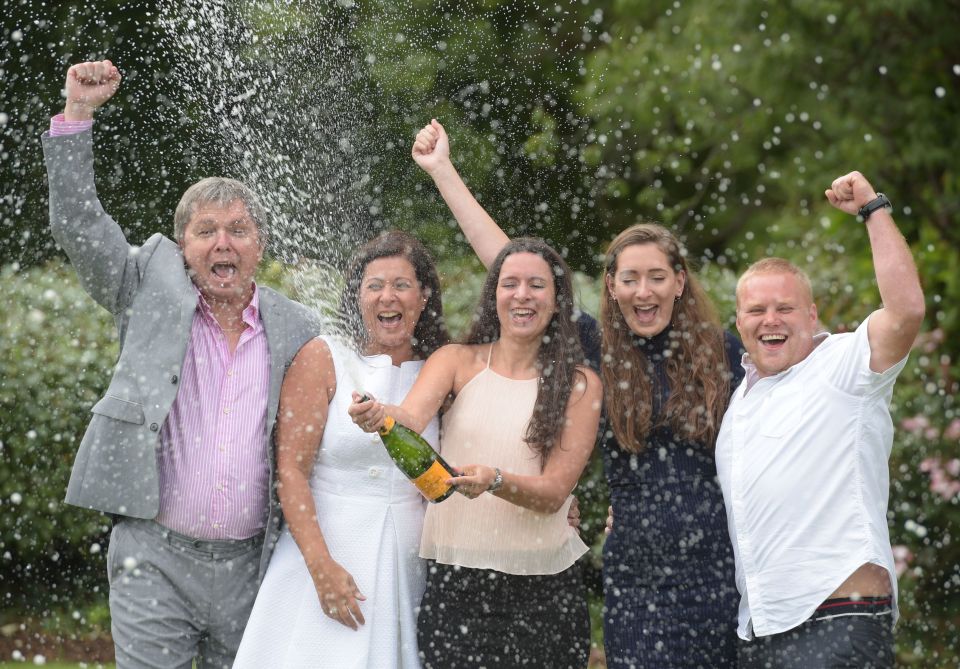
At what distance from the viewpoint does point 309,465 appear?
12.8 feet

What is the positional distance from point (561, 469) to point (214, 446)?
1.14 meters

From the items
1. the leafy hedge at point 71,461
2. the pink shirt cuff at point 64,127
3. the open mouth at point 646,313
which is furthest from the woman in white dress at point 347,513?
the leafy hedge at point 71,461

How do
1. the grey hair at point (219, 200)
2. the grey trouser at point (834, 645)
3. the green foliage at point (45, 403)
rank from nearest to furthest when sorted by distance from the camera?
the grey trouser at point (834, 645) → the grey hair at point (219, 200) → the green foliage at point (45, 403)

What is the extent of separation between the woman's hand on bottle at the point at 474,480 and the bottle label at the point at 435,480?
21 millimetres

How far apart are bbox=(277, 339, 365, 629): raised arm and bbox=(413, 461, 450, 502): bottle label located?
18.7 inches

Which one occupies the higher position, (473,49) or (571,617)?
(473,49)

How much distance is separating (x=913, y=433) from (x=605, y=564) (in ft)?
11.8

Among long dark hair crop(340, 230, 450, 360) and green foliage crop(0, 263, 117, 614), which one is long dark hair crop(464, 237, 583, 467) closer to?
long dark hair crop(340, 230, 450, 360)

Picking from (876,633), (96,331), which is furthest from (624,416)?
(96,331)

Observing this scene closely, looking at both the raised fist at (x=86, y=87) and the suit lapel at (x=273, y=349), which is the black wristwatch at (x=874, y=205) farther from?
the raised fist at (x=86, y=87)

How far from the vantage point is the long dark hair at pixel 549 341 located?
151 inches

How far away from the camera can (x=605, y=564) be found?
380 centimetres

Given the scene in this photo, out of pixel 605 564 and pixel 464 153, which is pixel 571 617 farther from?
pixel 464 153

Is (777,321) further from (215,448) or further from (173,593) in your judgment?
(173,593)
